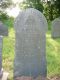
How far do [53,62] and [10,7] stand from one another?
1299 centimetres

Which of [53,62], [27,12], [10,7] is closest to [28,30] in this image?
[27,12]

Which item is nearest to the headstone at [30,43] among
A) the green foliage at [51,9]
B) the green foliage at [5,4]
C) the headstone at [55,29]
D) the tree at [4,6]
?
the headstone at [55,29]

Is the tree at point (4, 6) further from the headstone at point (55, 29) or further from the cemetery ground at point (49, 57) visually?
the headstone at point (55, 29)

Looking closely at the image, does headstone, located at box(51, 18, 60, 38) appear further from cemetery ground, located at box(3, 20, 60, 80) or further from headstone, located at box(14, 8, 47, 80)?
cemetery ground, located at box(3, 20, 60, 80)

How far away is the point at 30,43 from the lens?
684cm

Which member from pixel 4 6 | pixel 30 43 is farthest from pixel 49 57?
pixel 4 6

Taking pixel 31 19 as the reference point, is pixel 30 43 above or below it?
below

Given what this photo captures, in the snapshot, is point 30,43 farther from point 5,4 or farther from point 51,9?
point 5,4

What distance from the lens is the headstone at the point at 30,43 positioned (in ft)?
22.2

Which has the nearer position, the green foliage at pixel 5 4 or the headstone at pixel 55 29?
the headstone at pixel 55 29

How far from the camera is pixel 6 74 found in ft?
23.7

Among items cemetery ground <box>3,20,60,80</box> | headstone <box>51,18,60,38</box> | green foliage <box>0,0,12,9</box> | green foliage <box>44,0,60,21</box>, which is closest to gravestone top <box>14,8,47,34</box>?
headstone <box>51,18,60,38</box>

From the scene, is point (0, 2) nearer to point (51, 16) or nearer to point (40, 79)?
→ point (51, 16)

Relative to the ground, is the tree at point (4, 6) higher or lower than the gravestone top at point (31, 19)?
lower
